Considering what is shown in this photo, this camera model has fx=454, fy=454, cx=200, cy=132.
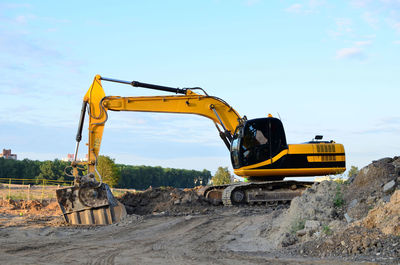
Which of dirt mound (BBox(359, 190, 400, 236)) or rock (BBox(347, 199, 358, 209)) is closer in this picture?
dirt mound (BBox(359, 190, 400, 236))

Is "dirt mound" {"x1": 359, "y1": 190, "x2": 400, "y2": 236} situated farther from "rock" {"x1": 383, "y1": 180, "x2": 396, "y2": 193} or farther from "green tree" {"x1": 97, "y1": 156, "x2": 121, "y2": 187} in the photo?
"green tree" {"x1": 97, "y1": 156, "x2": 121, "y2": 187}

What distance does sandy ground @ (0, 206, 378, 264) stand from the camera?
8.36m

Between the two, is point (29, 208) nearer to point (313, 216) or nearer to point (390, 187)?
point (313, 216)

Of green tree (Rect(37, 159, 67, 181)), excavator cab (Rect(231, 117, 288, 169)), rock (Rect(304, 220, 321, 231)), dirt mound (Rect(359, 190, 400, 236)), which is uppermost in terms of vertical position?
green tree (Rect(37, 159, 67, 181))

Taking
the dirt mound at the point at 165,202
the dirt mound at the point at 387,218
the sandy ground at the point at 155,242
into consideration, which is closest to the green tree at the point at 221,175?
the dirt mound at the point at 165,202

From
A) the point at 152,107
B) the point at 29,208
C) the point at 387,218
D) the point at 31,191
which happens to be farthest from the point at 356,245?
the point at 31,191

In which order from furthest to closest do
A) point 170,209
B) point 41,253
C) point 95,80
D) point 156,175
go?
point 156,175 < point 170,209 < point 95,80 < point 41,253

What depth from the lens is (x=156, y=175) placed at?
287 ft

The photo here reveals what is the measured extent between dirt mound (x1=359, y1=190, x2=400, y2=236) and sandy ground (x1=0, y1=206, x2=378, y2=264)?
3.89 feet

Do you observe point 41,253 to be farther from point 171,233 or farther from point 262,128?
point 262,128

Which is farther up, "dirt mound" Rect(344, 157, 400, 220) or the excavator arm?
the excavator arm

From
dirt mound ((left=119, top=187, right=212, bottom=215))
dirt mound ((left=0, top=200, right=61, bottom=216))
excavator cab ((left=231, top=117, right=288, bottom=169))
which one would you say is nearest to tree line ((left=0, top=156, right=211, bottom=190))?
dirt mound ((left=0, top=200, right=61, bottom=216))

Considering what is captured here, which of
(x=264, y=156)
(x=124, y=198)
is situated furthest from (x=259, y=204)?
(x=124, y=198)

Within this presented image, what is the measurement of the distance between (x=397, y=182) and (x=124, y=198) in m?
10.2
